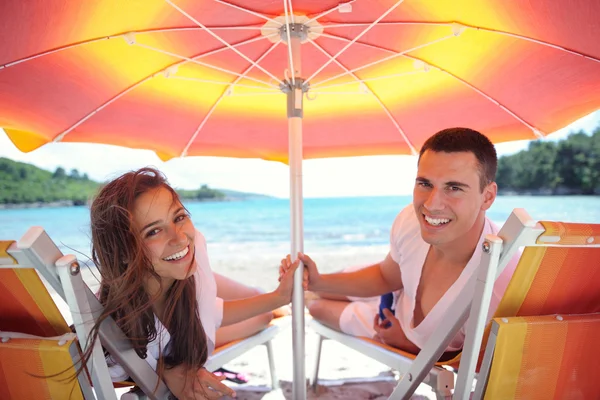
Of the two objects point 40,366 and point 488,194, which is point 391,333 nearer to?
point 488,194

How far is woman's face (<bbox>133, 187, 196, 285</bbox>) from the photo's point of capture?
1940mm

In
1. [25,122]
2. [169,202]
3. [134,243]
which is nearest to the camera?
[134,243]

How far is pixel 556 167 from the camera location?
114 ft

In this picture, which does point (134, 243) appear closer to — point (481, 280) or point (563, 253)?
point (481, 280)

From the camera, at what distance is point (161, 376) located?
6.34 ft

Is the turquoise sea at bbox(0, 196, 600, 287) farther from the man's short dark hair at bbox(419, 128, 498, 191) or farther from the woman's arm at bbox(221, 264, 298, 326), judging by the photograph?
the man's short dark hair at bbox(419, 128, 498, 191)

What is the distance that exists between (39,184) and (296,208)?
34.4 meters

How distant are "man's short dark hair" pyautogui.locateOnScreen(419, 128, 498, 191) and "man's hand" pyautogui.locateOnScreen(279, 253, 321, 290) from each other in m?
1.00

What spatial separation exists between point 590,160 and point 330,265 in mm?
30780

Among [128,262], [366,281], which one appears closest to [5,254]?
[128,262]

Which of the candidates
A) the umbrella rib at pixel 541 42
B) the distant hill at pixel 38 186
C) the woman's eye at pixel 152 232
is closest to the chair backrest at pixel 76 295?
the woman's eye at pixel 152 232

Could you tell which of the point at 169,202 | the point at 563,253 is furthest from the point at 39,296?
the point at 563,253

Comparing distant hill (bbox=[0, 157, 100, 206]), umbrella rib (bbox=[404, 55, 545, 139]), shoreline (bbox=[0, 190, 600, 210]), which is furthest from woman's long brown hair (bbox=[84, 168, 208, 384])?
distant hill (bbox=[0, 157, 100, 206])

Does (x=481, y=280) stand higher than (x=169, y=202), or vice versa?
(x=169, y=202)
